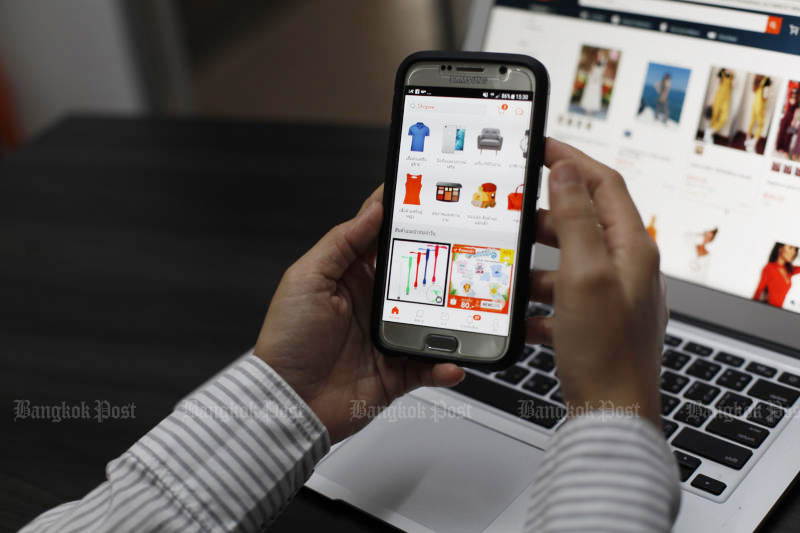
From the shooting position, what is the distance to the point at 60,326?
839mm

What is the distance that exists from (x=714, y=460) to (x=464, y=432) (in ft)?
0.63

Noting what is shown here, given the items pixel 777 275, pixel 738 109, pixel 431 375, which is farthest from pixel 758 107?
pixel 431 375

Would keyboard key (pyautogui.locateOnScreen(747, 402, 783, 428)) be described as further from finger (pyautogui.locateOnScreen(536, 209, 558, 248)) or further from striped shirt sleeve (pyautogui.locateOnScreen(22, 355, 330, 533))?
striped shirt sleeve (pyautogui.locateOnScreen(22, 355, 330, 533))

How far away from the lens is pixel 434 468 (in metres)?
0.59

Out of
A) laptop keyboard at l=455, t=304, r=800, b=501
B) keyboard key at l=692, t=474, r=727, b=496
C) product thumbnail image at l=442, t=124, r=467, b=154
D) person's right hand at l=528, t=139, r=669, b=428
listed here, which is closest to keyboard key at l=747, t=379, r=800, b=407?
laptop keyboard at l=455, t=304, r=800, b=501

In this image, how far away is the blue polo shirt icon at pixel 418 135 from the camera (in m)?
0.61

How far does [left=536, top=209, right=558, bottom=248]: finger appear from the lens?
60 cm

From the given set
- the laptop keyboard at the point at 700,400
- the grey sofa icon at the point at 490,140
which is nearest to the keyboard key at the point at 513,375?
the laptop keyboard at the point at 700,400

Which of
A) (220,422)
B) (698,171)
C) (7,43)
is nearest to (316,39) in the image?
(7,43)

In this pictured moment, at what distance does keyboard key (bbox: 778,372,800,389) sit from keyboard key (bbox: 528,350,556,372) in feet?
0.62

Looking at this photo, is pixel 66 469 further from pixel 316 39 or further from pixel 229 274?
pixel 316 39

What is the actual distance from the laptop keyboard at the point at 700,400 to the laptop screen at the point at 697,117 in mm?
68

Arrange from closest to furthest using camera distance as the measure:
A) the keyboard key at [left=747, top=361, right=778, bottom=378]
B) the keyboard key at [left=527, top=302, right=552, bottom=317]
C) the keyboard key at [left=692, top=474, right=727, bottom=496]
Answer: the keyboard key at [left=692, top=474, right=727, bottom=496] → the keyboard key at [left=747, top=361, right=778, bottom=378] → the keyboard key at [left=527, top=302, right=552, bottom=317]

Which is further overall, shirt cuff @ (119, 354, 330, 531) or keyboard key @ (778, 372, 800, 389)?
keyboard key @ (778, 372, 800, 389)
